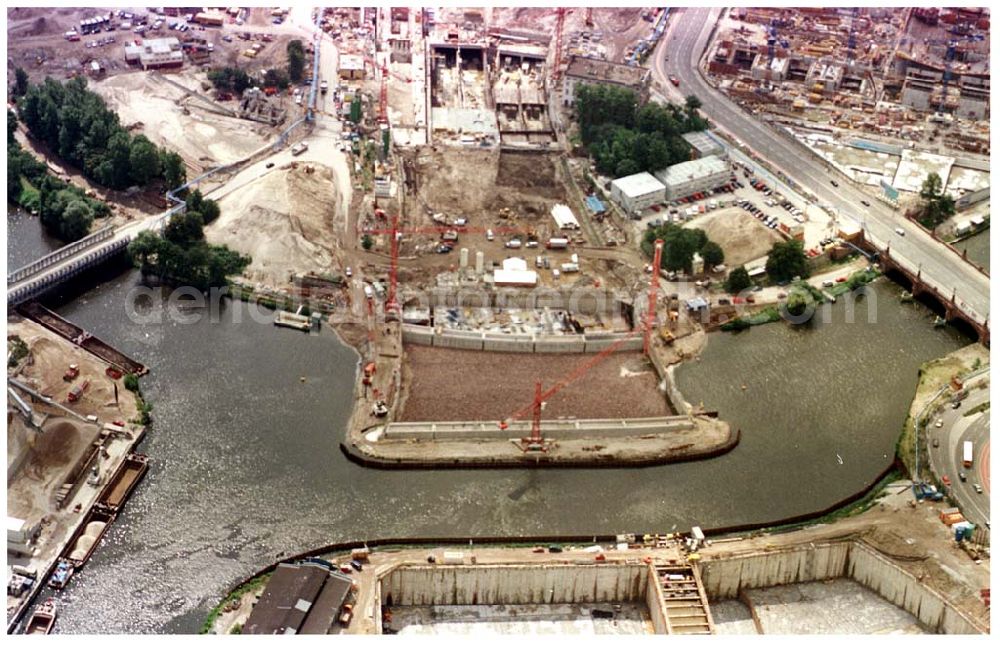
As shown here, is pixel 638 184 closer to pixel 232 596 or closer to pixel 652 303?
pixel 652 303

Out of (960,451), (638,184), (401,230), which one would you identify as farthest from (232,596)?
(638,184)

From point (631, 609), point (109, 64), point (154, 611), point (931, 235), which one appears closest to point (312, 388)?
point (154, 611)

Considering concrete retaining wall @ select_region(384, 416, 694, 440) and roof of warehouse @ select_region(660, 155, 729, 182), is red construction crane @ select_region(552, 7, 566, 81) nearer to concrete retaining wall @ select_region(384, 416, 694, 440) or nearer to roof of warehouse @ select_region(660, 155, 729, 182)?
roof of warehouse @ select_region(660, 155, 729, 182)

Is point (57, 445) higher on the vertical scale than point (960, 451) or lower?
lower

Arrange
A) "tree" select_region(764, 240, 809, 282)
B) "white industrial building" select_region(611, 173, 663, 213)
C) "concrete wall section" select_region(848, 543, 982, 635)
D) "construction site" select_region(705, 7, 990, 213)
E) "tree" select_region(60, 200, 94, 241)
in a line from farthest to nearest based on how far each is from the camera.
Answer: "construction site" select_region(705, 7, 990, 213) < "white industrial building" select_region(611, 173, 663, 213) < "tree" select_region(60, 200, 94, 241) < "tree" select_region(764, 240, 809, 282) < "concrete wall section" select_region(848, 543, 982, 635)

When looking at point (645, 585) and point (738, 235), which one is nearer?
point (645, 585)

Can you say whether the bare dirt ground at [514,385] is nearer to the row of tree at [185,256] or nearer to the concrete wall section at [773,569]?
the concrete wall section at [773,569]

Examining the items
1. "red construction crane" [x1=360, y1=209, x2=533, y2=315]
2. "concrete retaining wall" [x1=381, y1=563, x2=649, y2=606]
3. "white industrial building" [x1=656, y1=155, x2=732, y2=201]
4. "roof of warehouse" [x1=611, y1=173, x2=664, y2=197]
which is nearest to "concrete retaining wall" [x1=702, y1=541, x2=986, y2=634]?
"concrete retaining wall" [x1=381, y1=563, x2=649, y2=606]

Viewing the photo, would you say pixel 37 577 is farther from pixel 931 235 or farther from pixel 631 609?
pixel 931 235
